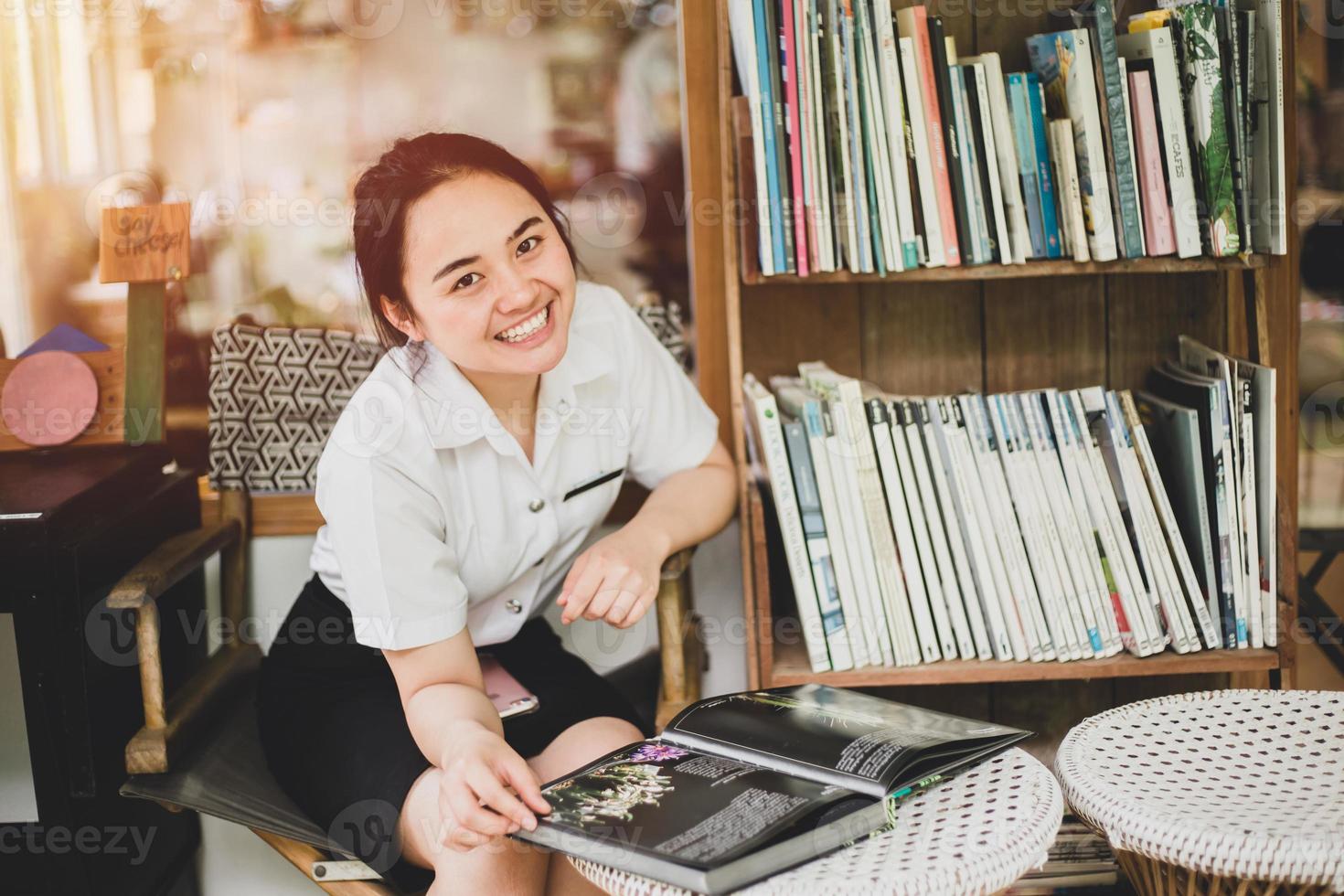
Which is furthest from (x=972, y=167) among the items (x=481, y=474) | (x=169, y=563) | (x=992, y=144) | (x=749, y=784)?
(x=169, y=563)

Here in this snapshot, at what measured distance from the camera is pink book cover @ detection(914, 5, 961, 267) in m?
1.62

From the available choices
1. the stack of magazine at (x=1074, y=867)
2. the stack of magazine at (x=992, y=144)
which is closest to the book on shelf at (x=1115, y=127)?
the stack of magazine at (x=992, y=144)

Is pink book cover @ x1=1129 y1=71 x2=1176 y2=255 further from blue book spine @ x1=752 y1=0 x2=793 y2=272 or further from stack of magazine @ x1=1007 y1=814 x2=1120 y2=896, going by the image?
stack of magazine @ x1=1007 y1=814 x2=1120 y2=896

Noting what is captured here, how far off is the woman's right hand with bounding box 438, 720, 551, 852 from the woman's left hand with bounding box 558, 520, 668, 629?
227 millimetres

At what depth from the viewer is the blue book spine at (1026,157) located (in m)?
1.65

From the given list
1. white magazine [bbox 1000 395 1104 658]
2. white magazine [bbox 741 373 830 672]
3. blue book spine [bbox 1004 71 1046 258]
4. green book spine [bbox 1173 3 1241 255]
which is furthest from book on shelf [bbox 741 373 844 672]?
green book spine [bbox 1173 3 1241 255]

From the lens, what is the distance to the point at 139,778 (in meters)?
1.49

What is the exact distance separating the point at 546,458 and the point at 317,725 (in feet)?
1.52

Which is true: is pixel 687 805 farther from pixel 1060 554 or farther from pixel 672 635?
pixel 1060 554

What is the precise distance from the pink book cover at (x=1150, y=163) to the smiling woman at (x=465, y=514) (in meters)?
0.70

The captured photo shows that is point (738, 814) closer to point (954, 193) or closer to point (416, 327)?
point (416, 327)

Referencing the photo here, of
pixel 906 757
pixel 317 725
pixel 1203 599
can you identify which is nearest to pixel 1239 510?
pixel 1203 599

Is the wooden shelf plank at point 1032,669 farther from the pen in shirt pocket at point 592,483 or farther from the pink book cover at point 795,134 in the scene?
the pink book cover at point 795,134

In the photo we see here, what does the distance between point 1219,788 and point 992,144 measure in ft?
2.98
